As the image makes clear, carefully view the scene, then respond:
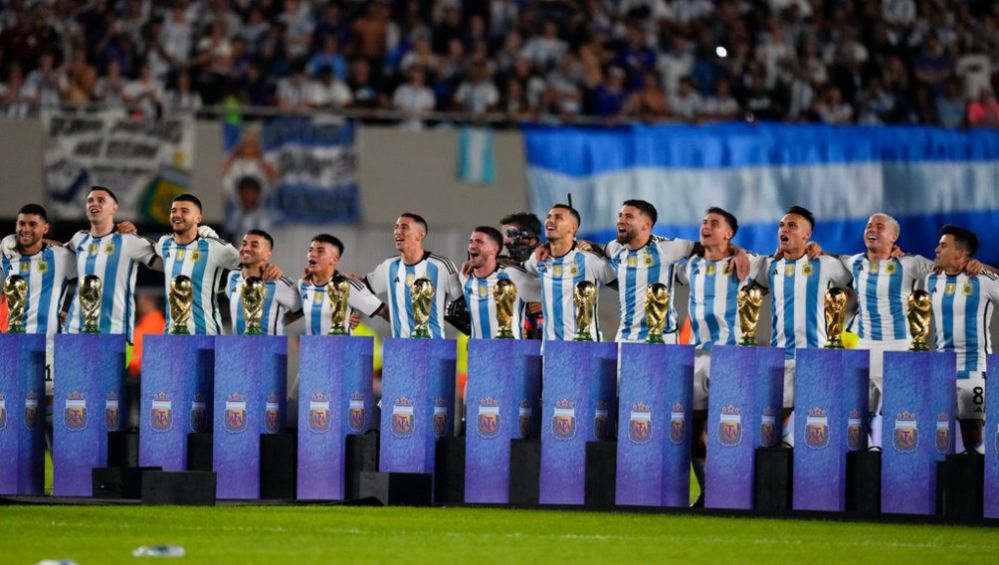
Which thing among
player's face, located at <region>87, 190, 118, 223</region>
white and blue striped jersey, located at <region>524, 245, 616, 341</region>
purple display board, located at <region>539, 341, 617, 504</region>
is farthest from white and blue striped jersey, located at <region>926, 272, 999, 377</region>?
player's face, located at <region>87, 190, 118, 223</region>

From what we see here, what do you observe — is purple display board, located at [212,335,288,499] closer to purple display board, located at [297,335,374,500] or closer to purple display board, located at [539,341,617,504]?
purple display board, located at [297,335,374,500]

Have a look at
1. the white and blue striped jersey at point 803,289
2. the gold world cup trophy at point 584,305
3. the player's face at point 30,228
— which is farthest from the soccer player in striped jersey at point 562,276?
the player's face at point 30,228

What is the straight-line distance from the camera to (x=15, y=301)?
449 inches

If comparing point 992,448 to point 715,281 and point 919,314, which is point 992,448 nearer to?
point 919,314

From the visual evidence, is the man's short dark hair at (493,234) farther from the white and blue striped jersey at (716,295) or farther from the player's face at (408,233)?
the white and blue striped jersey at (716,295)

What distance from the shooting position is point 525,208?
2017 centimetres

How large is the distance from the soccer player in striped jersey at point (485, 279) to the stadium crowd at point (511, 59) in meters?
7.73

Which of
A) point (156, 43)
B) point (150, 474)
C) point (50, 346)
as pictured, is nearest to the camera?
point (150, 474)

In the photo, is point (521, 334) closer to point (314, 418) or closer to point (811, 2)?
point (314, 418)

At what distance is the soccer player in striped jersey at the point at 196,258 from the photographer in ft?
40.2

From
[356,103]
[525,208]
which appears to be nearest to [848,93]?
[525,208]

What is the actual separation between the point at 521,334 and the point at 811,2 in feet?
34.8

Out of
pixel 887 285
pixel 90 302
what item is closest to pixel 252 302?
pixel 90 302

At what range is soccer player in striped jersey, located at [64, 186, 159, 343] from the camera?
12297mm
